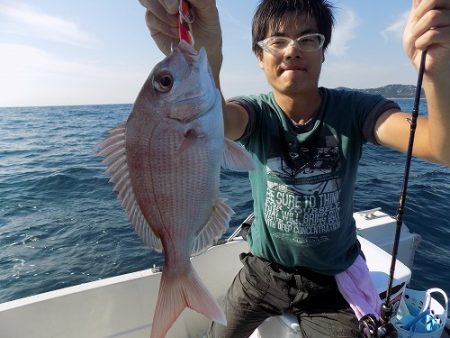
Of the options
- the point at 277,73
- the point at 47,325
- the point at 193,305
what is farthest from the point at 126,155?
the point at 47,325

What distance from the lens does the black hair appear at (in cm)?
219

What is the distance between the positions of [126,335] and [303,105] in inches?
98.3

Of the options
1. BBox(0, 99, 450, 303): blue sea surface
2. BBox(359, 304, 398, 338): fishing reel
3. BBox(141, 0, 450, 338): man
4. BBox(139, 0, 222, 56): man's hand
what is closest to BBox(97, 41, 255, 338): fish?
BBox(139, 0, 222, 56): man's hand

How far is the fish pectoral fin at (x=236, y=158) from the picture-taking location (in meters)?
1.39

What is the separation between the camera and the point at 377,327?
2.04 meters

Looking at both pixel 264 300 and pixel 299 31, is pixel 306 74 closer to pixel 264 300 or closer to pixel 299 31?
pixel 299 31

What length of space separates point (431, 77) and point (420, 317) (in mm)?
2647

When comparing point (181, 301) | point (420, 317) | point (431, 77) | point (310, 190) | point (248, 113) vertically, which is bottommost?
point (420, 317)

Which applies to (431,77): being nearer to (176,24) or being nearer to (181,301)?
(176,24)

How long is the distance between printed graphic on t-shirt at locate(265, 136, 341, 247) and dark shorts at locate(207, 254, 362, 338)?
28 cm

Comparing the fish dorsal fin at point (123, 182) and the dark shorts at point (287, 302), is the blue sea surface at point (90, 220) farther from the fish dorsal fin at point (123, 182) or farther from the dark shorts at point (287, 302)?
the fish dorsal fin at point (123, 182)

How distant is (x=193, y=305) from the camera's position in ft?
4.39

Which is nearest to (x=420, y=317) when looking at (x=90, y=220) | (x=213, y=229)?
(x=213, y=229)

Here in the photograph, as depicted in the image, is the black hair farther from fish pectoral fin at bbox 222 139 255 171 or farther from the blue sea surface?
the blue sea surface
